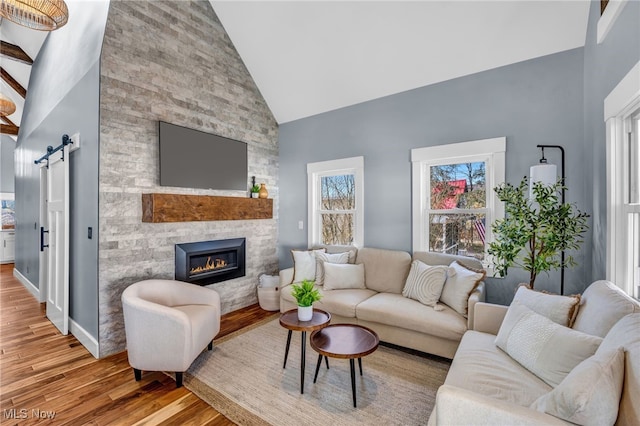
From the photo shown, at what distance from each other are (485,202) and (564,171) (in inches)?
27.7

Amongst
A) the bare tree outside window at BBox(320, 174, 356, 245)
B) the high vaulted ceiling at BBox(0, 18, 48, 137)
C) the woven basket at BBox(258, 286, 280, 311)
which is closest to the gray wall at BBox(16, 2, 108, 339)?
the high vaulted ceiling at BBox(0, 18, 48, 137)

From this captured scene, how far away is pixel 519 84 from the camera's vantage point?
2852 mm

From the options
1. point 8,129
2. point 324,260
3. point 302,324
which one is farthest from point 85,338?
point 8,129

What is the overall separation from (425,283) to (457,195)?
3.68ft

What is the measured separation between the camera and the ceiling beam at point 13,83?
5.71 metres

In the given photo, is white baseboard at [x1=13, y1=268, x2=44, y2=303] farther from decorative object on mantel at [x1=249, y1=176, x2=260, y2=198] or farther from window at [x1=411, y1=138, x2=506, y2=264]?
window at [x1=411, y1=138, x2=506, y2=264]

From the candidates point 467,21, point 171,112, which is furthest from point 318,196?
point 467,21

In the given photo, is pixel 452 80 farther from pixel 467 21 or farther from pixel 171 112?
pixel 171 112

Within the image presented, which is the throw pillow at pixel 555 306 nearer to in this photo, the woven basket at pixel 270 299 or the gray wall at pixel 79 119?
the woven basket at pixel 270 299

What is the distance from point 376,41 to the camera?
3.19m

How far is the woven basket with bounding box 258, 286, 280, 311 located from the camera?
3.89 metres

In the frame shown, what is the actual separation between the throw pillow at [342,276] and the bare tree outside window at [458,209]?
0.91 metres

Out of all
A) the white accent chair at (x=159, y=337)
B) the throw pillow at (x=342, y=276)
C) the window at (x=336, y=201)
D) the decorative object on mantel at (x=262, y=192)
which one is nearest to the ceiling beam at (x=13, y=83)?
the decorative object on mantel at (x=262, y=192)

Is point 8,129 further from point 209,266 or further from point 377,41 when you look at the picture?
point 377,41
